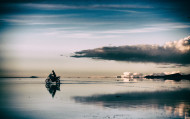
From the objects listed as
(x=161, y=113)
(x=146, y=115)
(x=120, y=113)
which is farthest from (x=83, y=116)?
(x=161, y=113)

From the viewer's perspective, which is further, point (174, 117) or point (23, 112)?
point (23, 112)

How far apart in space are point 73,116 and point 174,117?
11158mm

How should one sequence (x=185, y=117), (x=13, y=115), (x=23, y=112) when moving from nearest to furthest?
1. (x=185, y=117)
2. (x=13, y=115)
3. (x=23, y=112)

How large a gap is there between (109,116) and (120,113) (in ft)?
7.56

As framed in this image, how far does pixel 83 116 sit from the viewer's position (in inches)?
1235

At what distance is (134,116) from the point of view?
31.1 m

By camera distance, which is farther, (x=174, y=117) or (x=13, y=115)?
(x=13, y=115)

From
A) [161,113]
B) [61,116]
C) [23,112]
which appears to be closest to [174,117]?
[161,113]

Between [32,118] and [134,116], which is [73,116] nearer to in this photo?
[32,118]

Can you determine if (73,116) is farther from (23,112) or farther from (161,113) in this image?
(161,113)

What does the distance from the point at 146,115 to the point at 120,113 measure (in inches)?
122

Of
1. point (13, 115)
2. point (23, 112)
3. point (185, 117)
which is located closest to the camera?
point (185, 117)

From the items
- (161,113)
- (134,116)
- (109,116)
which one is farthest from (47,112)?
(161,113)

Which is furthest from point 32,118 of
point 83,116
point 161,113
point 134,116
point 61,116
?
point 161,113
